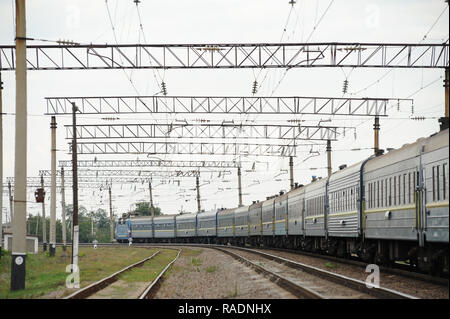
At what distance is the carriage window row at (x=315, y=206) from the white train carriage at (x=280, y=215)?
23.8 feet

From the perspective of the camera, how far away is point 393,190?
2033 centimetres

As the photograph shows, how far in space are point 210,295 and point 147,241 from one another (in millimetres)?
73254

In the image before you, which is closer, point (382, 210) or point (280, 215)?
point (382, 210)

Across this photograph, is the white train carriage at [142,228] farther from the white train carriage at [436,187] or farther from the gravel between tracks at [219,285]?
the white train carriage at [436,187]

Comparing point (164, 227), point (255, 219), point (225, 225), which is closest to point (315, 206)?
point (255, 219)

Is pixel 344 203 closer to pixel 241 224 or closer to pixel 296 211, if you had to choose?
pixel 296 211

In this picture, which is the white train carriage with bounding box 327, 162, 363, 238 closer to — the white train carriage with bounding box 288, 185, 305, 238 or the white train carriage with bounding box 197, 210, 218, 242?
the white train carriage with bounding box 288, 185, 305, 238

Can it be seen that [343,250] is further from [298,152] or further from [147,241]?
[147,241]

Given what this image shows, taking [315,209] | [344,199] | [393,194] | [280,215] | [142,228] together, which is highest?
[393,194]

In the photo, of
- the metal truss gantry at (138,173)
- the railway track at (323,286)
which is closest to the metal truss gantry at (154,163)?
the metal truss gantry at (138,173)

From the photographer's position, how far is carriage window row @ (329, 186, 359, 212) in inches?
992

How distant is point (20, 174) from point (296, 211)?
20.5m

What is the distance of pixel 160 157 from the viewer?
63.4 meters
